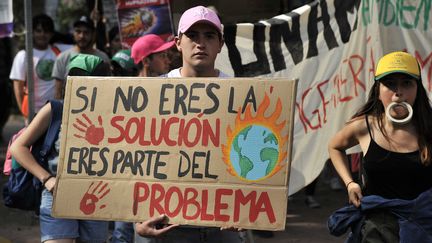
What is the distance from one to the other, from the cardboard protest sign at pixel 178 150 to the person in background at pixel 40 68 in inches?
188

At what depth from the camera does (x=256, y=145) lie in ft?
11.0

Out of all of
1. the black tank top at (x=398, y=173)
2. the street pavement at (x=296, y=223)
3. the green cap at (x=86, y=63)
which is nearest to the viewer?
the black tank top at (x=398, y=173)

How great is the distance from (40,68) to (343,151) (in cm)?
479

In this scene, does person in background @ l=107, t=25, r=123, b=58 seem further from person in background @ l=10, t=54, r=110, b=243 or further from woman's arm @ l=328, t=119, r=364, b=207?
woman's arm @ l=328, t=119, r=364, b=207

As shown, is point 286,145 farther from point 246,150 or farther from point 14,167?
point 14,167

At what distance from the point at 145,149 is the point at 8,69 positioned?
390 inches

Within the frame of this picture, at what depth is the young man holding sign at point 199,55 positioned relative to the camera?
3469 mm

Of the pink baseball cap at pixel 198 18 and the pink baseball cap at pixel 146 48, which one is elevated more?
the pink baseball cap at pixel 198 18

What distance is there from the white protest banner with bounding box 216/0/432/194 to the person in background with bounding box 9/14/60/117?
7.53 ft

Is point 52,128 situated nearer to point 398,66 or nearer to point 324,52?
point 398,66

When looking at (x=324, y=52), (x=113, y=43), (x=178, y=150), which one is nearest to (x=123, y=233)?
(x=324, y=52)

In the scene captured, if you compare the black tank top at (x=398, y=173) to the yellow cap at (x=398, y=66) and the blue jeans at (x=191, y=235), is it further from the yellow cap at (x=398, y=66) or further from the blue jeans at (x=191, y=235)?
the blue jeans at (x=191, y=235)

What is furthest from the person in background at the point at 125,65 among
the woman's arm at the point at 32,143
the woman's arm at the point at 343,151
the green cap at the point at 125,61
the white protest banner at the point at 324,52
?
the woman's arm at the point at 343,151

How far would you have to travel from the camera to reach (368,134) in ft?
12.8
